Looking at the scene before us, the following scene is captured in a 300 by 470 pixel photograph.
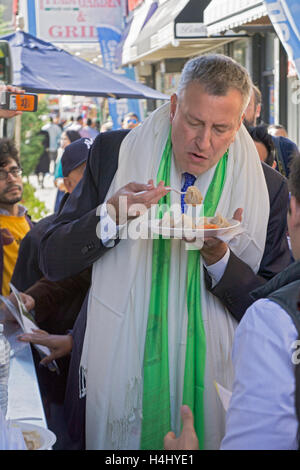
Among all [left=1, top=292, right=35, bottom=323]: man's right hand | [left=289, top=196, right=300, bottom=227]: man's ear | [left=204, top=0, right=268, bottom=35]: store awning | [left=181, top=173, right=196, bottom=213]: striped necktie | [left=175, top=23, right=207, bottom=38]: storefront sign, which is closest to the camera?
[left=289, top=196, right=300, bottom=227]: man's ear

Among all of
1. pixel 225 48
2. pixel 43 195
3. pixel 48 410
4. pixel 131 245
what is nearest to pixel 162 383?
pixel 131 245

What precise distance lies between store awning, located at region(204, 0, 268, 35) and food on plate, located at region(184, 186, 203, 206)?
15.3ft

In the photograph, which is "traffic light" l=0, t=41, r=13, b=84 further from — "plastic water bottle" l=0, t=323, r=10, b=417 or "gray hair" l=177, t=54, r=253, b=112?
"plastic water bottle" l=0, t=323, r=10, b=417

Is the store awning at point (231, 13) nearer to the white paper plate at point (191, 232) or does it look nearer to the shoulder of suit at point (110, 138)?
the shoulder of suit at point (110, 138)

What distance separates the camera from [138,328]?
256 cm

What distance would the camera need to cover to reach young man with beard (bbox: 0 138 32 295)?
14.7 ft

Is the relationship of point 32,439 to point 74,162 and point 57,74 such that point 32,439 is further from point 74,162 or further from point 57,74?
point 57,74

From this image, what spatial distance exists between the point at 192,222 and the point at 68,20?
16424mm

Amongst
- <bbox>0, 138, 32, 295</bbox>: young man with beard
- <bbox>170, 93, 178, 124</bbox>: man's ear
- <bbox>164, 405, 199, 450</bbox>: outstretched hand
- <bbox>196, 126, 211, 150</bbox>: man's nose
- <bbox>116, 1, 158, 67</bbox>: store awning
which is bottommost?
<bbox>164, 405, 199, 450</bbox>: outstretched hand

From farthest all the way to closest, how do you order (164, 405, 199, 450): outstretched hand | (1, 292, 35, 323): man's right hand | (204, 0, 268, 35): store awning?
(204, 0, 268, 35): store awning
(1, 292, 35, 323): man's right hand
(164, 405, 199, 450): outstretched hand

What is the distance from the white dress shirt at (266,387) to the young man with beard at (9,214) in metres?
2.96

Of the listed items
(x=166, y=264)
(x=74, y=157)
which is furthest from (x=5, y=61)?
(x=166, y=264)

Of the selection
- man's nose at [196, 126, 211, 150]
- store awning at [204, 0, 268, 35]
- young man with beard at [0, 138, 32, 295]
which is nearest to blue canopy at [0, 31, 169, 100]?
store awning at [204, 0, 268, 35]

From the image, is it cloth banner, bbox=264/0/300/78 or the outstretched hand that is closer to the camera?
the outstretched hand
